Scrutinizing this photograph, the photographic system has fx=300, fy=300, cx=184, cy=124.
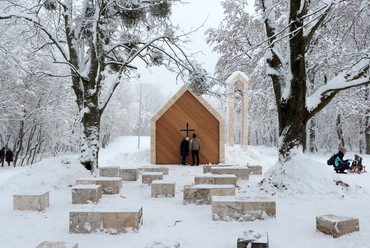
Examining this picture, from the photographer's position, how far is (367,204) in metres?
6.80

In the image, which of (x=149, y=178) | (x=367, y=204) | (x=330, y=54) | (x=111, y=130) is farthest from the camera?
(x=111, y=130)

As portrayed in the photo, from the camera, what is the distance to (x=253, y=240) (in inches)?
152

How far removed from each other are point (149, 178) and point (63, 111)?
55.1 feet

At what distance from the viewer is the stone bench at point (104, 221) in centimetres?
483

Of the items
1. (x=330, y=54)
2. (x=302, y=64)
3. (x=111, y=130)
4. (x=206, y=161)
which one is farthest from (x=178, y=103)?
(x=111, y=130)

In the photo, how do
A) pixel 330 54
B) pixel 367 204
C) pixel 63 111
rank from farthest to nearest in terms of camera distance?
pixel 63 111 → pixel 330 54 → pixel 367 204

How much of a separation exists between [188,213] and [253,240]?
7.57 ft

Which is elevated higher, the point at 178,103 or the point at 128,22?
the point at 128,22

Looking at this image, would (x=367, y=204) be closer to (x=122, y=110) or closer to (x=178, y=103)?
(x=178, y=103)

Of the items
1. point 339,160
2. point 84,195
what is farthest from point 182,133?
point 84,195

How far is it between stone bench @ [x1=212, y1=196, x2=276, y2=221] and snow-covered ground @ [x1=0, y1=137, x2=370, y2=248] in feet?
0.40

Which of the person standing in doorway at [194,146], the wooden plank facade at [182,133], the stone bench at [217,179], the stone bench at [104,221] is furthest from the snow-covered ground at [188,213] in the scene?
the wooden plank facade at [182,133]

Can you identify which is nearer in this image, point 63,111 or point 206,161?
point 206,161

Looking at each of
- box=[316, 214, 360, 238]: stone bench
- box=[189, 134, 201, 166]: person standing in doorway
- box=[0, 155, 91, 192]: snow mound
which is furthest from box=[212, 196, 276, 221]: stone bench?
box=[189, 134, 201, 166]: person standing in doorway
